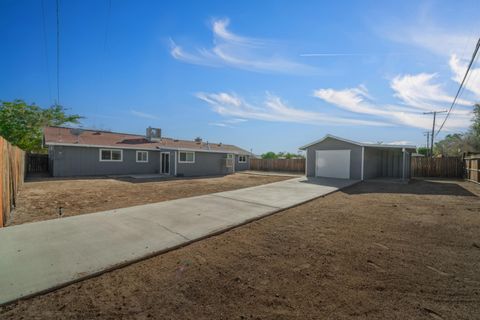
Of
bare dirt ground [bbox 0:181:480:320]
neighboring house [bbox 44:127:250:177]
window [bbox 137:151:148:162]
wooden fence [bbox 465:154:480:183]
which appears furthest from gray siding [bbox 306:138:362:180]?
window [bbox 137:151:148:162]

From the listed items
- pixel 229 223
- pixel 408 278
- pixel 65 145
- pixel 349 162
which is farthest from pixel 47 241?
pixel 349 162

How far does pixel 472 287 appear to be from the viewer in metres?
2.72

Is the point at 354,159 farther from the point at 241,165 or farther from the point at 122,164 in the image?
the point at 122,164

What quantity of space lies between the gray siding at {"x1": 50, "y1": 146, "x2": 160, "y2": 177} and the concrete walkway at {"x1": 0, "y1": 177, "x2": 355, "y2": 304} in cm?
1264

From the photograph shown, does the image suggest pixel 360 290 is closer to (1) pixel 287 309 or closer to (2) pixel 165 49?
(1) pixel 287 309

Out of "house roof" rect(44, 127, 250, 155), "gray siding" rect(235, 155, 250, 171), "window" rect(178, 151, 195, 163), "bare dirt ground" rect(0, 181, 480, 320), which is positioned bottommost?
"bare dirt ground" rect(0, 181, 480, 320)

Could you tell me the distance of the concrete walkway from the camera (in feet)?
9.23

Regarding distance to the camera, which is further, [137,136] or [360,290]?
[137,136]

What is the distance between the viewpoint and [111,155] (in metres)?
17.3

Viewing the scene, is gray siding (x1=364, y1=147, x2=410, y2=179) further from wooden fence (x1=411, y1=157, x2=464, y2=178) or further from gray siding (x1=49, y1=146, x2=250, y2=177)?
gray siding (x1=49, y1=146, x2=250, y2=177)

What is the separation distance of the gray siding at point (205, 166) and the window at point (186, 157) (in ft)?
0.85

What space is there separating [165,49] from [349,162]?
1305cm

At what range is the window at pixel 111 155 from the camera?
16867mm

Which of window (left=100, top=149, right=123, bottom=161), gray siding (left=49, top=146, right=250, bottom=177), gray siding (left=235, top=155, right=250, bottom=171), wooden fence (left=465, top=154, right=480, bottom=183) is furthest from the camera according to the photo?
gray siding (left=235, top=155, right=250, bottom=171)
